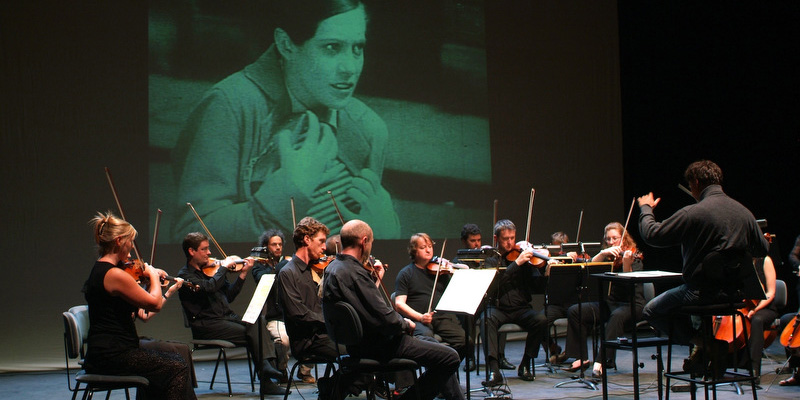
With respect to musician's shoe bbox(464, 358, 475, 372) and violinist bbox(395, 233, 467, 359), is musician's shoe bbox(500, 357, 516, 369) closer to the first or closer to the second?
musician's shoe bbox(464, 358, 475, 372)

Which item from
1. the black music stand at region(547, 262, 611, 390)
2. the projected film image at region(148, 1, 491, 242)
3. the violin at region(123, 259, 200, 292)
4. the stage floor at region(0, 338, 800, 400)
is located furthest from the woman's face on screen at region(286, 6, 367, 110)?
the violin at region(123, 259, 200, 292)

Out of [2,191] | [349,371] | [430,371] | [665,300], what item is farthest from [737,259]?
[2,191]

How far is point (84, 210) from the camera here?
6.23 metres

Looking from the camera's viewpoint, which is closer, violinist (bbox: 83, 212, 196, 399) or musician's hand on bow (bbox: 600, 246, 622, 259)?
violinist (bbox: 83, 212, 196, 399)

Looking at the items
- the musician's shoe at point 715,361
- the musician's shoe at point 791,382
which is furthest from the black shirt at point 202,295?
the musician's shoe at point 791,382

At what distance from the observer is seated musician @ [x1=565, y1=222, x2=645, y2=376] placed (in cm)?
570

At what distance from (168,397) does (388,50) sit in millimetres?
4512

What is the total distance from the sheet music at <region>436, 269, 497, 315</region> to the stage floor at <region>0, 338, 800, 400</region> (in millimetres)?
993

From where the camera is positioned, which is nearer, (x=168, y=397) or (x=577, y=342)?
(x=168, y=397)

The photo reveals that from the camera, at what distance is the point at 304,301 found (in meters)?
4.55

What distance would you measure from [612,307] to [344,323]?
3.07 m

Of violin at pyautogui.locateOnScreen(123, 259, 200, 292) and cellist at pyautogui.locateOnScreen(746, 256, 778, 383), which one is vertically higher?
violin at pyautogui.locateOnScreen(123, 259, 200, 292)

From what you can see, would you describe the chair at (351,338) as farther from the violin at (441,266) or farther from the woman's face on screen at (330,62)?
the woman's face on screen at (330,62)

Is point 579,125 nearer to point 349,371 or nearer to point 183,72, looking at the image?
point 183,72
